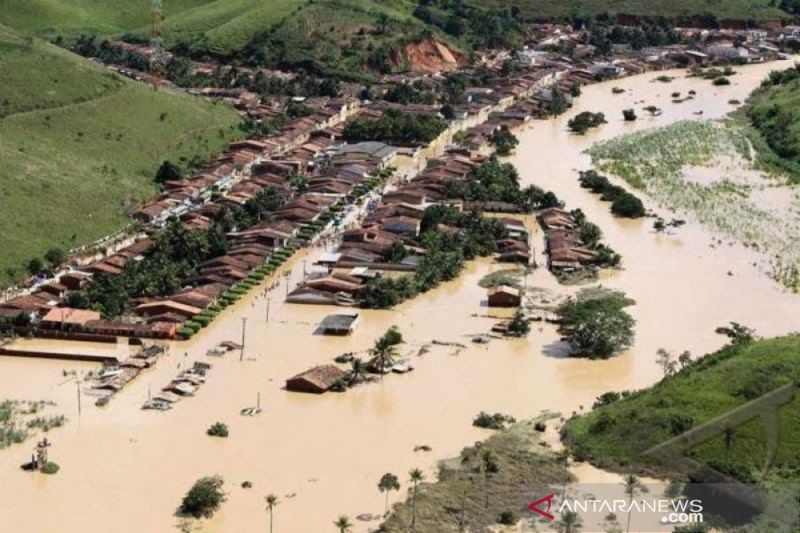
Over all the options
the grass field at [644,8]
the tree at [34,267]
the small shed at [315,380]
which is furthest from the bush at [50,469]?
the grass field at [644,8]

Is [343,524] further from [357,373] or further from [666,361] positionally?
[666,361]

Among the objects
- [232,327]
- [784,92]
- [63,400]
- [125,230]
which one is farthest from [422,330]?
Answer: [784,92]

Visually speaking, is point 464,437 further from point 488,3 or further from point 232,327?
point 488,3

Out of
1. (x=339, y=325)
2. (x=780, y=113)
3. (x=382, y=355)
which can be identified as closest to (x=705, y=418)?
(x=382, y=355)

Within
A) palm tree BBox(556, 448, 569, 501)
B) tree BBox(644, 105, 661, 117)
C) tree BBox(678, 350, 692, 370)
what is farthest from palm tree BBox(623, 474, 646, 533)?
tree BBox(644, 105, 661, 117)

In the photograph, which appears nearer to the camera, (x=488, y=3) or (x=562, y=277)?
(x=562, y=277)

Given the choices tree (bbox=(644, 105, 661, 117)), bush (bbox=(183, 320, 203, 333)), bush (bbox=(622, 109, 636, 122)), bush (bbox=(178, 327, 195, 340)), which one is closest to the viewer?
bush (bbox=(178, 327, 195, 340))

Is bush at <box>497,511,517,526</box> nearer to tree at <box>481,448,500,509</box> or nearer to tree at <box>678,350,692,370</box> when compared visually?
tree at <box>481,448,500,509</box>
